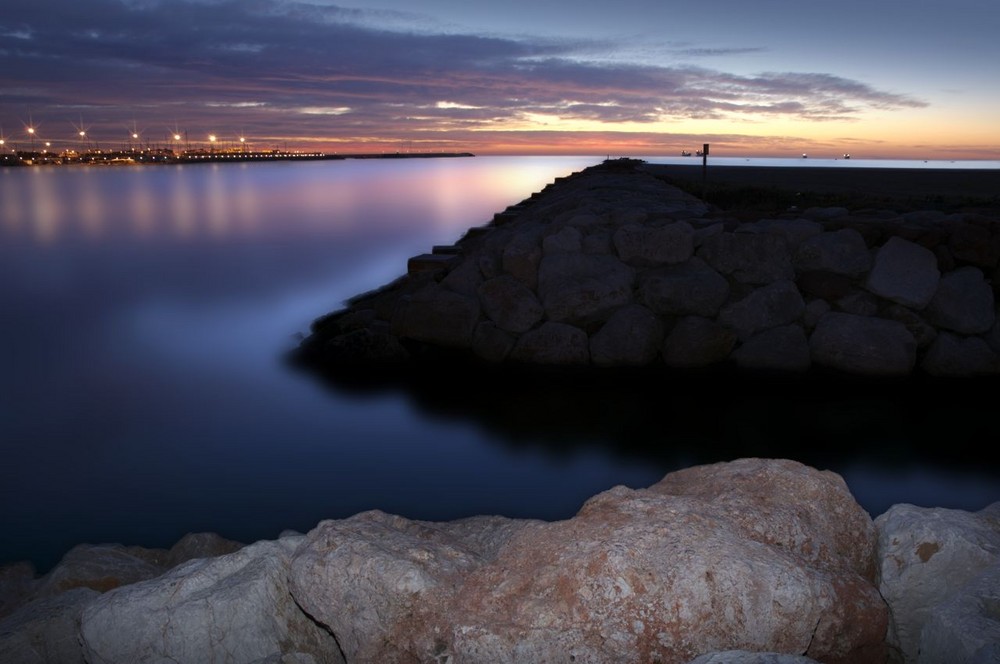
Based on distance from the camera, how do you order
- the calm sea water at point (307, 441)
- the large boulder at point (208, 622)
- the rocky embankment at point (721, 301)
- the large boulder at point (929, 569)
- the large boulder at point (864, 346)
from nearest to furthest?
1. the large boulder at point (929, 569)
2. the large boulder at point (208, 622)
3. the calm sea water at point (307, 441)
4. the large boulder at point (864, 346)
5. the rocky embankment at point (721, 301)

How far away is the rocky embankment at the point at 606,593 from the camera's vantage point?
8.07 feet

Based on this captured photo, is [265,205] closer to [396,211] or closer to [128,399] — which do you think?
[396,211]

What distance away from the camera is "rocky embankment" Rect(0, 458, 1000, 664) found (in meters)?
2.46

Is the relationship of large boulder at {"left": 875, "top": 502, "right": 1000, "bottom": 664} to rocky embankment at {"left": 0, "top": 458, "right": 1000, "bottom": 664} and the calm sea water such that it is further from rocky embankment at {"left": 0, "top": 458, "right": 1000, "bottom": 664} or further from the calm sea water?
the calm sea water

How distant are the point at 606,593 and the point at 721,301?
7.63 meters

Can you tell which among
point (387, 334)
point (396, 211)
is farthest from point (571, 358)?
point (396, 211)

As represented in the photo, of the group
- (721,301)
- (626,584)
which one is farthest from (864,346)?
(626,584)

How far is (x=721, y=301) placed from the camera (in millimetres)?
9617

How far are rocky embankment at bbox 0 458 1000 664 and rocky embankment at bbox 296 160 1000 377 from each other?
607cm

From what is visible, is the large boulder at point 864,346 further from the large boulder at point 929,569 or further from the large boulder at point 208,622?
the large boulder at point 208,622

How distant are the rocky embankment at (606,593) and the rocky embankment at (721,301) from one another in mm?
6065

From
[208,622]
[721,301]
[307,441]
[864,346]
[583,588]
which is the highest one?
[583,588]

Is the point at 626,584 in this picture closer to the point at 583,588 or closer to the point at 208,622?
the point at 583,588

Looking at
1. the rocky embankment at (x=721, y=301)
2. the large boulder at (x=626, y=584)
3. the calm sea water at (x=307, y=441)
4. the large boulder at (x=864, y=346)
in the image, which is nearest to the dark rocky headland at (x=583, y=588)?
the large boulder at (x=626, y=584)
